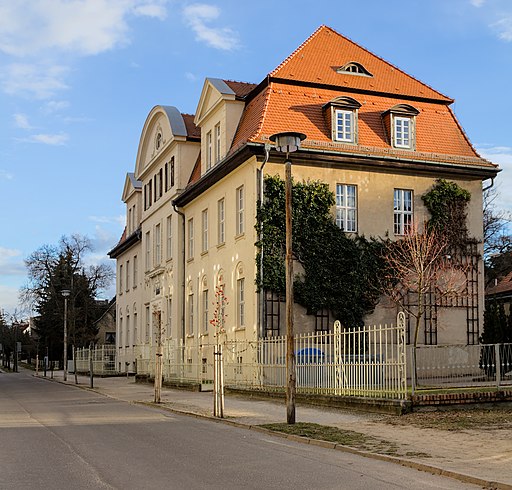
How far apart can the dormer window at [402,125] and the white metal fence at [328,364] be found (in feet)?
34.2

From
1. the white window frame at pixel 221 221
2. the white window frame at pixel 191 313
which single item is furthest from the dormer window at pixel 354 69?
the white window frame at pixel 191 313

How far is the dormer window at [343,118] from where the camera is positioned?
3167 cm

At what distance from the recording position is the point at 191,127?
4203 centimetres

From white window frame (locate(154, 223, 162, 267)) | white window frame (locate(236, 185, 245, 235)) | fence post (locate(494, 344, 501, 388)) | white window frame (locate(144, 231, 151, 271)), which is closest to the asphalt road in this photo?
fence post (locate(494, 344, 501, 388))

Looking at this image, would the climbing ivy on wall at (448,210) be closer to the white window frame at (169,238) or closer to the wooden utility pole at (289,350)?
the white window frame at (169,238)

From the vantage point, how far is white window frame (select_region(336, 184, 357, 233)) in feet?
104

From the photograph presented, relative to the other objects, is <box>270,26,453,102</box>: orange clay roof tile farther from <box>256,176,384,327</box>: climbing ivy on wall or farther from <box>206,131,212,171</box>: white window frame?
<box>206,131,212,171</box>: white window frame

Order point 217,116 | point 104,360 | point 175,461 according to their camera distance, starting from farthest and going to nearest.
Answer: point 104,360 < point 217,116 < point 175,461

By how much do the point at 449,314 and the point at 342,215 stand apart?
19.0 feet

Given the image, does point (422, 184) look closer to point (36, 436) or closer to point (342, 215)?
point (342, 215)

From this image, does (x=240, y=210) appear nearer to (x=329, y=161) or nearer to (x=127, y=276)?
(x=329, y=161)

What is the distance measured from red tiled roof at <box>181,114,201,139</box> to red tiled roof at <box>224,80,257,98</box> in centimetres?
452

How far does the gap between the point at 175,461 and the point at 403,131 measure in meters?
23.8

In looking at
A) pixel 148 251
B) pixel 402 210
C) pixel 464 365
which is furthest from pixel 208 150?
pixel 464 365
